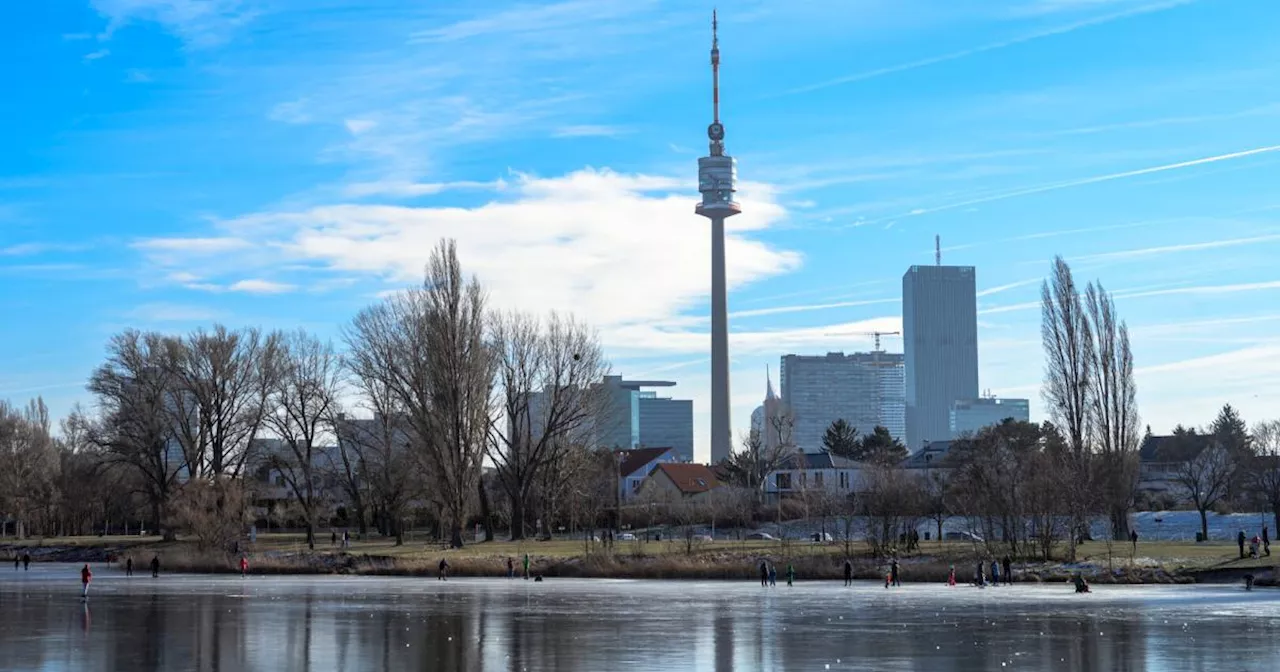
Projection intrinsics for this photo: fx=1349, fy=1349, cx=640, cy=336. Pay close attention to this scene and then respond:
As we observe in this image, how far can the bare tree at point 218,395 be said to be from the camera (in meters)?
85.5

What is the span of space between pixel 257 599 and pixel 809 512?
4123cm

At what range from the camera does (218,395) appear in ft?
281

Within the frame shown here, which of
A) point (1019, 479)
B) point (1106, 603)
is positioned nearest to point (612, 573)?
point (1019, 479)

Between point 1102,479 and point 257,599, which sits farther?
point 1102,479

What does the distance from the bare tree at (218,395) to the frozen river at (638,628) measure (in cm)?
3575

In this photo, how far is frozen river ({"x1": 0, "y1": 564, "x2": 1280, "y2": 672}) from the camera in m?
26.0

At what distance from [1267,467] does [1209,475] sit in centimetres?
1251

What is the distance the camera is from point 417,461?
262 feet

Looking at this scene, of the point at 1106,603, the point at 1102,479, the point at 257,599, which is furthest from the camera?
the point at 1102,479

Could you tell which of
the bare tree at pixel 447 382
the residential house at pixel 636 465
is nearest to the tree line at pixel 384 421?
the bare tree at pixel 447 382

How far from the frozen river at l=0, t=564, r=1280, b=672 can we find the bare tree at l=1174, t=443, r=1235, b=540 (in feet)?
158

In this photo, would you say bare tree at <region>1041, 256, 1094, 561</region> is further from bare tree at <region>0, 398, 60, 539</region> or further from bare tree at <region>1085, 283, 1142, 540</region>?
bare tree at <region>0, 398, 60, 539</region>

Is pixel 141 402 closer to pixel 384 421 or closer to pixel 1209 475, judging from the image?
pixel 384 421

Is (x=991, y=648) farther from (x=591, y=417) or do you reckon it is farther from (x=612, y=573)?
(x=591, y=417)
